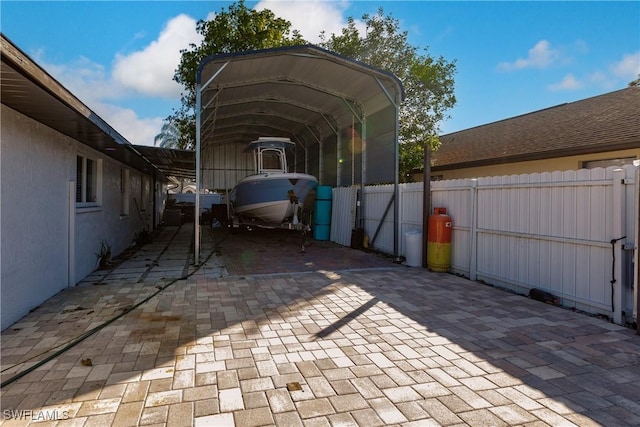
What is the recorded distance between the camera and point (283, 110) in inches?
534

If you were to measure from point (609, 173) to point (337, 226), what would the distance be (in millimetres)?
8279

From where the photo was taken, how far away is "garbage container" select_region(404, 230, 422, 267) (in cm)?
768

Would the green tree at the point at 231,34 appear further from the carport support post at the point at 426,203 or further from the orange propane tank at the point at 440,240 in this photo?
the orange propane tank at the point at 440,240

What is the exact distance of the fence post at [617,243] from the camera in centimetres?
423

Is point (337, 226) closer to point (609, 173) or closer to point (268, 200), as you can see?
point (268, 200)

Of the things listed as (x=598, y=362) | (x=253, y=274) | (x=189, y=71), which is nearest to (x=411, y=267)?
(x=253, y=274)

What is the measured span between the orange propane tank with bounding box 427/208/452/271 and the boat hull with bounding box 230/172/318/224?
17.5ft

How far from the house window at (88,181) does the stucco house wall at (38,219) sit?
204 mm

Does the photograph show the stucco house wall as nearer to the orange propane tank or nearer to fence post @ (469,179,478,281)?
the orange propane tank

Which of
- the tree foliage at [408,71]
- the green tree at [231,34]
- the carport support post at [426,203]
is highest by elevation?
the green tree at [231,34]

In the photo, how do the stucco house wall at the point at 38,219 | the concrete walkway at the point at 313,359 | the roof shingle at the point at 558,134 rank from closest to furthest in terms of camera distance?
the concrete walkway at the point at 313,359, the stucco house wall at the point at 38,219, the roof shingle at the point at 558,134

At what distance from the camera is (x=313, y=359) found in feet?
10.8

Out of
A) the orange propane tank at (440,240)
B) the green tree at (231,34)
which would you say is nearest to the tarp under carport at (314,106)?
the orange propane tank at (440,240)

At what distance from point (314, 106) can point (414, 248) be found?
6.73 metres
